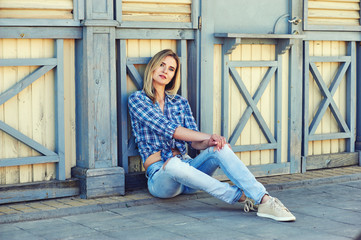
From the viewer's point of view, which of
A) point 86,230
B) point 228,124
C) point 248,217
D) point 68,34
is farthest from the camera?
point 228,124

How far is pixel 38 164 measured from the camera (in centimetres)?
610

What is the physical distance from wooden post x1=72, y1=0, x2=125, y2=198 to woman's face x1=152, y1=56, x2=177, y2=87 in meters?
0.39

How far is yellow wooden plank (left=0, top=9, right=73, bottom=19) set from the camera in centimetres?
583

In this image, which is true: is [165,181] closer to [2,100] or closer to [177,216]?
[177,216]

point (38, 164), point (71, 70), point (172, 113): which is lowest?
point (38, 164)

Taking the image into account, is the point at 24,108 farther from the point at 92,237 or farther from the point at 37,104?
the point at 92,237

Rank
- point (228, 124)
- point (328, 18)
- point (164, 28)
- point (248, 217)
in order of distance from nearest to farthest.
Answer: point (248, 217) → point (164, 28) → point (228, 124) → point (328, 18)

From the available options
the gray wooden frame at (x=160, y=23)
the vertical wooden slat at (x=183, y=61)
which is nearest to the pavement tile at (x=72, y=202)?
the vertical wooden slat at (x=183, y=61)

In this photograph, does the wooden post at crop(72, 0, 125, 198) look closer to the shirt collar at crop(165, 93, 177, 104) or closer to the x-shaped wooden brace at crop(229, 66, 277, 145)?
the shirt collar at crop(165, 93, 177, 104)

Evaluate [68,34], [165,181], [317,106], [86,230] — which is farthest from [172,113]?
[317,106]

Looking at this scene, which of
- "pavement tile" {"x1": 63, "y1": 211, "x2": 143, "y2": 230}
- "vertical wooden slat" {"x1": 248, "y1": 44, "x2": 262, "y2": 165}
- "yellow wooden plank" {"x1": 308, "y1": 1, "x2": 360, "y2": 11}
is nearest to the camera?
"pavement tile" {"x1": 63, "y1": 211, "x2": 143, "y2": 230}

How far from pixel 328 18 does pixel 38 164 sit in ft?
12.1

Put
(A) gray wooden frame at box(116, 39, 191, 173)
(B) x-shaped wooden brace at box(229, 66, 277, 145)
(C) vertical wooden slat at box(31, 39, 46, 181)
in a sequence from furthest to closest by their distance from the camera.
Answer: (B) x-shaped wooden brace at box(229, 66, 277, 145) → (A) gray wooden frame at box(116, 39, 191, 173) → (C) vertical wooden slat at box(31, 39, 46, 181)

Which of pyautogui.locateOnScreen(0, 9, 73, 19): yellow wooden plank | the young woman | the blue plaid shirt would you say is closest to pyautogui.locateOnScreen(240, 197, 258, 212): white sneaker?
the young woman
